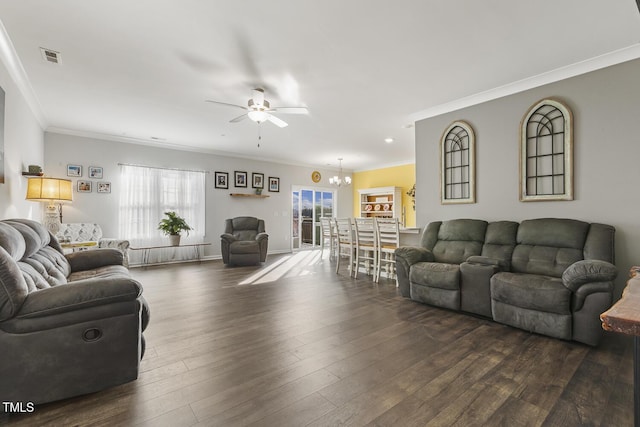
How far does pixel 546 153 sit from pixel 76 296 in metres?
4.53

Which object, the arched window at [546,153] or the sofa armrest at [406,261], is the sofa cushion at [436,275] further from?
the arched window at [546,153]

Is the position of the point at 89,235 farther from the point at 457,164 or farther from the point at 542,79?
the point at 542,79

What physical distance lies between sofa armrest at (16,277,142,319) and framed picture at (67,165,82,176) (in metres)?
5.03

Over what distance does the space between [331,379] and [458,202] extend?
3.17m

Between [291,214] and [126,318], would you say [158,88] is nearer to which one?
[126,318]

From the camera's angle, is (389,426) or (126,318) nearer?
(389,426)

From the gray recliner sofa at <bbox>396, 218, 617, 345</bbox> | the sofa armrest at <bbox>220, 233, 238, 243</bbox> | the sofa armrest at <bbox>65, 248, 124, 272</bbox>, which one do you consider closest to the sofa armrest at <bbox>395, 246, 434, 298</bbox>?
the gray recliner sofa at <bbox>396, 218, 617, 345</bbox>

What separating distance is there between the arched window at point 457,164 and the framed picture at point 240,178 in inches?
200

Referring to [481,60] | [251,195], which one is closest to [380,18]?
[481,60]

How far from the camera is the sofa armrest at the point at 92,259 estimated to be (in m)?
2.84

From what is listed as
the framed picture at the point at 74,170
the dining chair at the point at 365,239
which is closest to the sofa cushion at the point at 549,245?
the dining chair at the point at 365,239

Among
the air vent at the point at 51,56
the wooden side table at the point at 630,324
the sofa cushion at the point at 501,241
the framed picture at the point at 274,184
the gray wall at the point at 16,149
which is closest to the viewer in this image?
the wooden side table at the point at 630,324

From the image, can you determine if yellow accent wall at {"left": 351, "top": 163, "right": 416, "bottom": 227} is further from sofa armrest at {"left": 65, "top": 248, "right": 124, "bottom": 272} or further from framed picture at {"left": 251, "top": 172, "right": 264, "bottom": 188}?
sofa armrest at {"left": 65, "top": 248, "right": 124, "bottom": 272}

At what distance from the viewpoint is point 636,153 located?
9.21 ft
